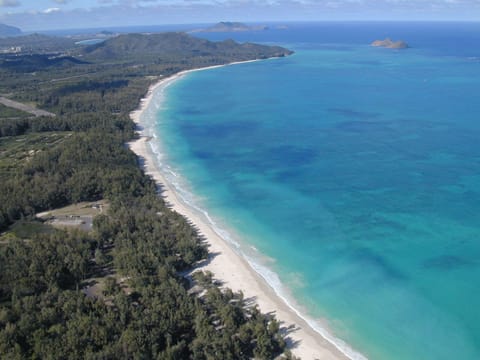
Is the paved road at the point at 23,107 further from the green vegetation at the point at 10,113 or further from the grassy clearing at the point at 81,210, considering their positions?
the grassy clearing at the point at 81,210

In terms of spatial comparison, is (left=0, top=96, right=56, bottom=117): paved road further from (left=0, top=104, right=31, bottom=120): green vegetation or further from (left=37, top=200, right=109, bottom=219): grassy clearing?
(left=37, top=200, right=109, bottom=219): grassy clearing

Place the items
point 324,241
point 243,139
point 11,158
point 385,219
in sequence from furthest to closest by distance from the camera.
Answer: point 243,139, point 11,158, point 385,219, point 324,241

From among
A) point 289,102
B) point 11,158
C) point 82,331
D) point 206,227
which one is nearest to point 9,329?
point 82,331

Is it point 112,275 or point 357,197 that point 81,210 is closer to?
point 112,275

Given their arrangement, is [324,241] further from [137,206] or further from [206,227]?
[137,206]

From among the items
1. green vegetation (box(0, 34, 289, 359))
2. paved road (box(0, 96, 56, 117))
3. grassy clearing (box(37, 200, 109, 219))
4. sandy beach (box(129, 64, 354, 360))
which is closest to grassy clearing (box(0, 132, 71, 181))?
green vegetation (box(0, 34, 289, 359))
